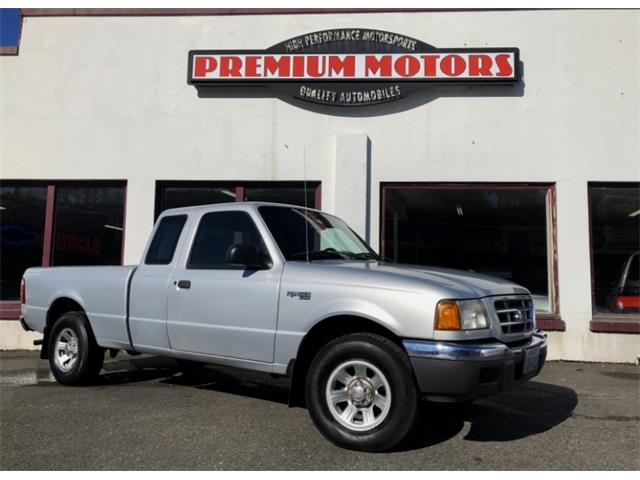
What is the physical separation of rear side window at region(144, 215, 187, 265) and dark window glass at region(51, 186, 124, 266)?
4.18 meters

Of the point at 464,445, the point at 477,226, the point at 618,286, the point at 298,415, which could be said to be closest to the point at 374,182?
the point at 477,226

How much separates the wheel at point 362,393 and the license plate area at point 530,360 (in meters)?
0.91

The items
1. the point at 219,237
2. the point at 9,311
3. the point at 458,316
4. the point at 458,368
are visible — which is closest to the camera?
the point at 458,368

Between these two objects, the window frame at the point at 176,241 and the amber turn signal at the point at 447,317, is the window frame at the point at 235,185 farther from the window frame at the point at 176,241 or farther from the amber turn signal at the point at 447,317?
the amber turn signal at the point at 447,317

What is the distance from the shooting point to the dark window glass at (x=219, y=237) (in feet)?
15.8

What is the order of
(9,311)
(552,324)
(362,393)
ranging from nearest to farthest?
(362,393) → (552,324) → (9,311)

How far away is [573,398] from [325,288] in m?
3.46

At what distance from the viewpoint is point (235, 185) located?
909cm

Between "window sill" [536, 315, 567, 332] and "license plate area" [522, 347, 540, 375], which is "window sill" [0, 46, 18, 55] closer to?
"license plate area" [522, 347, 540, 375]

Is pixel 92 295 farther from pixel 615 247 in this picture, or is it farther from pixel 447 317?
pixel 615 247

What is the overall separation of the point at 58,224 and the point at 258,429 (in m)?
6.93

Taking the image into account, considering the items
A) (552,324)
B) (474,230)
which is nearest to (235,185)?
(474,230)

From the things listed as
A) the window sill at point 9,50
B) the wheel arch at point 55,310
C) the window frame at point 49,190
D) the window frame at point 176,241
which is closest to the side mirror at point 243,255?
the window frame at point 176,241

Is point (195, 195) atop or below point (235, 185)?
below
